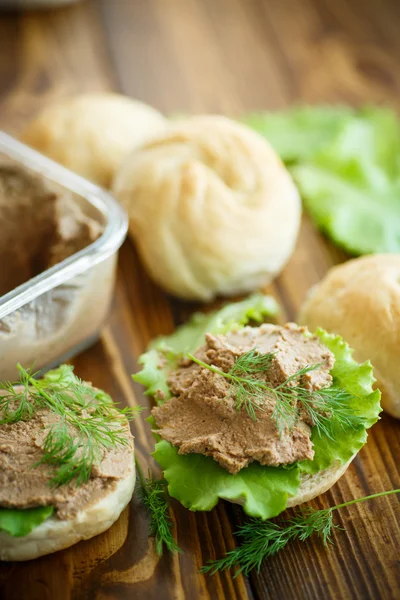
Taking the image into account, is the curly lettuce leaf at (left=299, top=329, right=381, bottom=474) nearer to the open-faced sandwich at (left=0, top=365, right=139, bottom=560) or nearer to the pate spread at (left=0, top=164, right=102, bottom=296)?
the open-faced sandwich at (left=0, top=365, right=139, bottom=560)

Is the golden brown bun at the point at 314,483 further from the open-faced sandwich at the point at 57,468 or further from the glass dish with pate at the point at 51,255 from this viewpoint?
the glass dish with pate at the point at 51,255

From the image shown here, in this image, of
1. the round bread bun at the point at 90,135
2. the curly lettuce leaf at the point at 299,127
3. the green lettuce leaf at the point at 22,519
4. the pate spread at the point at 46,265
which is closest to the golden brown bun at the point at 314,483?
the green lettuce leaf at the point at 22,519

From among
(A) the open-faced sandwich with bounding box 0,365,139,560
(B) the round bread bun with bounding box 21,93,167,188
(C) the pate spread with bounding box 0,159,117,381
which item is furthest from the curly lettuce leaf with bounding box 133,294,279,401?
(B) the round bread bun with bounding box 21,93,167,188

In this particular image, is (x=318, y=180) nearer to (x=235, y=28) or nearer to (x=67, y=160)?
(x=67, y=160)

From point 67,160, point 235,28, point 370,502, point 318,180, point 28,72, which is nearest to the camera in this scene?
point 370,502

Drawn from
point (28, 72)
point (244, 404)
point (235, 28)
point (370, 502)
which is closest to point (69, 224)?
point (244, 404)

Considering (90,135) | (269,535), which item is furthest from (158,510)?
(90,135)
